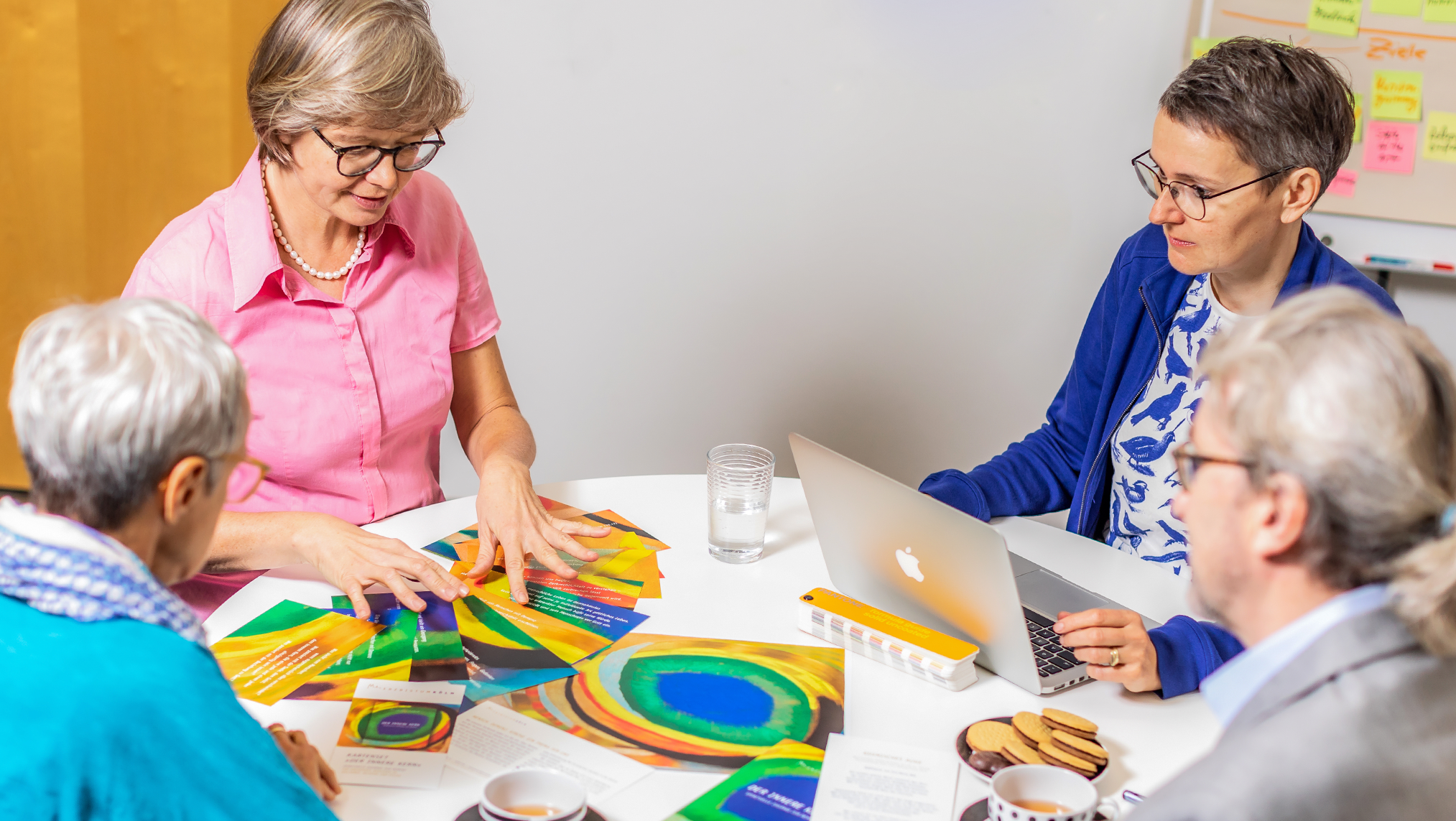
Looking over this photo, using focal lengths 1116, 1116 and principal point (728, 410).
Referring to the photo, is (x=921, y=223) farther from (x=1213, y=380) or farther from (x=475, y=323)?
(x=1213, y=380)

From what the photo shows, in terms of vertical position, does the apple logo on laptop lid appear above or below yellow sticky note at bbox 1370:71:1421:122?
below

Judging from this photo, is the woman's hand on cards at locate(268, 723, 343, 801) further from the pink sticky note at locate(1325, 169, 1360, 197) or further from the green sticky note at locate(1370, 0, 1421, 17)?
the green sticky note at locate(1370, 0, 1421, 17)

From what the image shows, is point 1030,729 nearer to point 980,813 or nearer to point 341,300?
point 980,813

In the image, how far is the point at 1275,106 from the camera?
5.20 feet

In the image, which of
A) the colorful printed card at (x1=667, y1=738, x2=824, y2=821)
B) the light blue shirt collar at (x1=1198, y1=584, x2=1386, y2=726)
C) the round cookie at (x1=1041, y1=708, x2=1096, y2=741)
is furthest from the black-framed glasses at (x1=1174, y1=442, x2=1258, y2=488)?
the colorful printed card at (x1=667, y1=738, x2=824, y2=821)

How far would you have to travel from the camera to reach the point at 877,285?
117 inches

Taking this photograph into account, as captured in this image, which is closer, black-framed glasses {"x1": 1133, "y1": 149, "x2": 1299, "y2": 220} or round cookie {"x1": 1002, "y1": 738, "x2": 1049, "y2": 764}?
round cookie {"x1": 1002, "y1": 738, "x2": 1049, "y2": 764}

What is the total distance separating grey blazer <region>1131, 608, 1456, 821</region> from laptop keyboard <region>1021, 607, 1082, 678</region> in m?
0.49

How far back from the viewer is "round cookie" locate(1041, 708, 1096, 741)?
3.66ft

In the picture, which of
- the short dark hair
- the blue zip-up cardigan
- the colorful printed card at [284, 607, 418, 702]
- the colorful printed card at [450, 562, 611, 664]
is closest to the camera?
the colorful printed card at [284, 607, 418, 702]

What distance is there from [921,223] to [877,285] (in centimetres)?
20

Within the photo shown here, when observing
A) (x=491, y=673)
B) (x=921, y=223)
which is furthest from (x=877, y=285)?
(x=491, y=673)

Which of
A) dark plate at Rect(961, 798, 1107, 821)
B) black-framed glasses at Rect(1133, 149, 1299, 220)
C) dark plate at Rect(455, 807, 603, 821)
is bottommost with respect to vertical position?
dark plate at Rect(455, 807, 603, 821)

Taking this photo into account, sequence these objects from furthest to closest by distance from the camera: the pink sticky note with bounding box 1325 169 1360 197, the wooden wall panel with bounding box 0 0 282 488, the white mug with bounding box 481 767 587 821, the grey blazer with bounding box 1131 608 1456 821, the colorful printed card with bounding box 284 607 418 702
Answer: the wooden wall panel with bounding box 0 0 282 488, the pink sticky note with bounding box 1325 169 1360 197, the colorful printed card with bounding box 284 607 418 702, the white mug with bounding box 481 767 587 821, the grey blazer with bounding box 1131 608 1456 821
